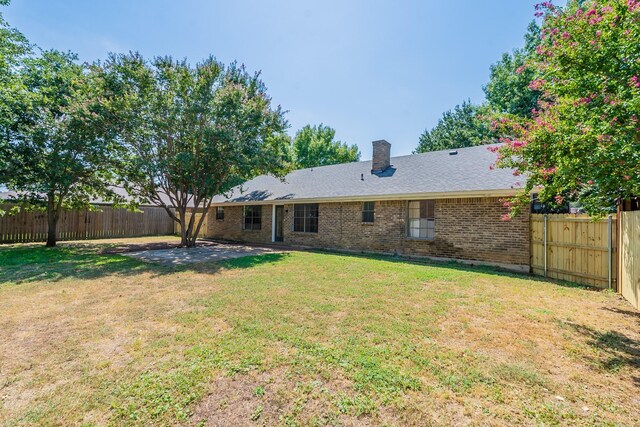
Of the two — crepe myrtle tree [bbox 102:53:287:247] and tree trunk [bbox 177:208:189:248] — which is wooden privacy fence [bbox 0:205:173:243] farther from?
tree trunk [bbox 177:208:189:248]

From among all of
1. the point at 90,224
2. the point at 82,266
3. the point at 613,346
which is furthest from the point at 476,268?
the point at 90,224

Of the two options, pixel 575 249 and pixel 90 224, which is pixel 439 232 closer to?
pixel 575 249

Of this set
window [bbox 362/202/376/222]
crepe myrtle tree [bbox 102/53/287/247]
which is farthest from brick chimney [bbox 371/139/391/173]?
crepe myrtle tree [bbox 102/53/287/247]

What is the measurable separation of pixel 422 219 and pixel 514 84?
60.2ft

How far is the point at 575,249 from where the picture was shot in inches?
280

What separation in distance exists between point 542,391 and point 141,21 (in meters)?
13.8

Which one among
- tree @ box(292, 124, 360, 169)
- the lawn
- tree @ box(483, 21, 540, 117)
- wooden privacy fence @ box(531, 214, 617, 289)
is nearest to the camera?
the lawn

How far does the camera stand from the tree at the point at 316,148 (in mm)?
34750

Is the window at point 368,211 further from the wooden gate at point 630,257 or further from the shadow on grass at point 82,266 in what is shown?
the wooden gate at point 630,257

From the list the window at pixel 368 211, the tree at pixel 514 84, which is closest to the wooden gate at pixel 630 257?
the window at pixel 368 211

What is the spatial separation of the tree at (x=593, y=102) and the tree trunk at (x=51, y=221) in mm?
17774

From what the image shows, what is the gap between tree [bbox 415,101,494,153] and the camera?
2539cm

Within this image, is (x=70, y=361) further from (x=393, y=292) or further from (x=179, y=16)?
(x=179, y=16)

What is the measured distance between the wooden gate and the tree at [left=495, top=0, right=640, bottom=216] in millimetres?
722
